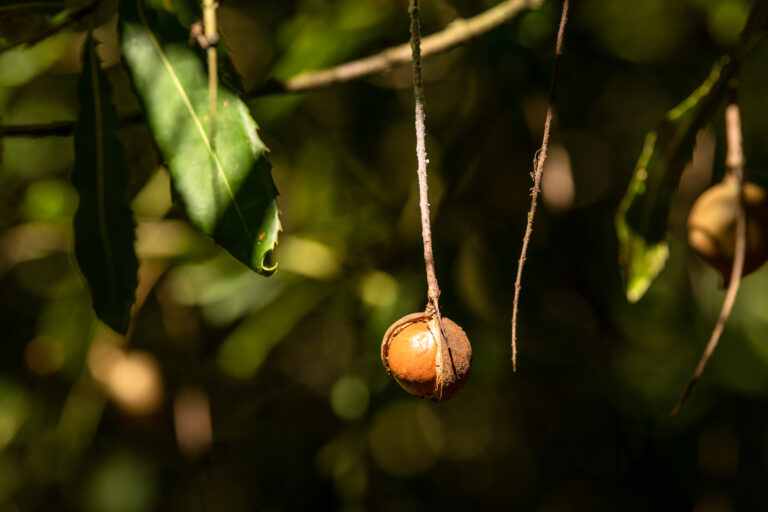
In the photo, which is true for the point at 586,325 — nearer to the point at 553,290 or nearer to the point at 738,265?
the point at 553,290

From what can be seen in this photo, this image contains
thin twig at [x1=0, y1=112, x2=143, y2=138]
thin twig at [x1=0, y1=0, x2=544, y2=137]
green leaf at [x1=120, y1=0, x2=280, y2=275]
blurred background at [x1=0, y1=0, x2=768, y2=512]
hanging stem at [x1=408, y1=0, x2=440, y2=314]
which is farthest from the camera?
blurred background at [x1=0, y1=0, x2=768, y2=512]

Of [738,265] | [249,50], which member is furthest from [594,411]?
[249,50]

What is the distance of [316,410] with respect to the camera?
5.11ft

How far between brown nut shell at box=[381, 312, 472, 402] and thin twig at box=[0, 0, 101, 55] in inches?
16.9

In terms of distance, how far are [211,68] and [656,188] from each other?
0.44 meters

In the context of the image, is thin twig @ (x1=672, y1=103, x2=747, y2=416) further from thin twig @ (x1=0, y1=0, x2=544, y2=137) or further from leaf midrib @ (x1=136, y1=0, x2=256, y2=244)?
leaf midrib @ (x1=136, y1=0, x2=256, y2=244)

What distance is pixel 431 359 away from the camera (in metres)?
0.46

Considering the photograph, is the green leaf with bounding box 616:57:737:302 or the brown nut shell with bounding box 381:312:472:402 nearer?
the brown nut shell with bounding box 381:312:472:402

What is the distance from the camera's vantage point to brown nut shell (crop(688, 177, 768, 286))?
2.04 ft

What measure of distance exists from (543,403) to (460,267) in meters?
0.35

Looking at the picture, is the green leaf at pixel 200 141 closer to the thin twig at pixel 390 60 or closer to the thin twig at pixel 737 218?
the thin twig at pixel 390 60

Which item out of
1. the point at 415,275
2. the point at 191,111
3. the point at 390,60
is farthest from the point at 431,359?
the point at 415,275

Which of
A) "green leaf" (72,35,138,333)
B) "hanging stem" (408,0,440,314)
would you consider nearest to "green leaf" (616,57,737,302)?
"hanging stem" (408,0,440,314)

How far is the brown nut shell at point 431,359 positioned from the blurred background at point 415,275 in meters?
0.55
